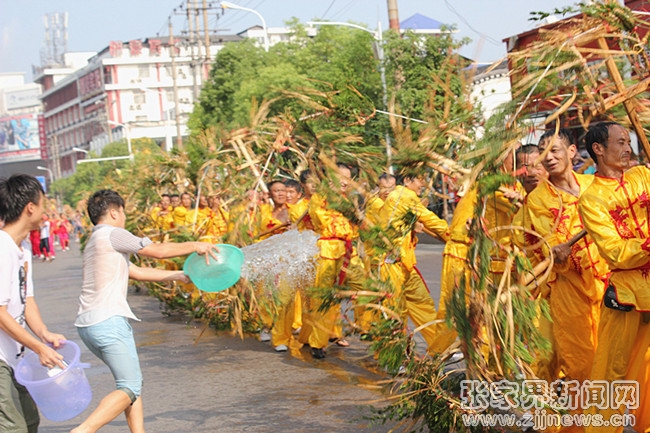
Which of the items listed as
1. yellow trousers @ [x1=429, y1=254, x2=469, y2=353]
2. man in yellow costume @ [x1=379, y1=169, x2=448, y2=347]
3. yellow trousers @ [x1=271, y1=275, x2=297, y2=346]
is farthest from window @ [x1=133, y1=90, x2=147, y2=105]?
yellow trousers @ [x1=429, y1=254, x2=469, y2=353]

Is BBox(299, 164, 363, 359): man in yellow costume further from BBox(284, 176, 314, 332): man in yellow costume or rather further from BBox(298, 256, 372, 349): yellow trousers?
BBox(284, 176, 314, 332): man in yellow costume

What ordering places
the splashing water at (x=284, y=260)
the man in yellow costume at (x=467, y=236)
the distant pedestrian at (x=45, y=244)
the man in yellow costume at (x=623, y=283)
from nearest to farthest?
the man in yellow costume at (x=467, y=236) → the man in yellow costume at (x=623, y=283) → the splashing water at (x=284, y=260) → the distant pedestrian at (x=45, y=244)

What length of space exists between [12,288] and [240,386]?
131 inches

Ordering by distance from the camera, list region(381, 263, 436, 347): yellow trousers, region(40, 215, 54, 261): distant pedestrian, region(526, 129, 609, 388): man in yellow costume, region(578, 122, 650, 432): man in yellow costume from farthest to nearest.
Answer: region(40, 215, 54, 261): distant pedestrian < region(381, 263, 436, 347): yellow trousers < region(526, 129, 609, 388): man in yellow costume < region(578, 122, 650, 432): man in yellow costume

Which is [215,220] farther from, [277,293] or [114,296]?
[114,296]

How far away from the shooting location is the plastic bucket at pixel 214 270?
5.56 meters

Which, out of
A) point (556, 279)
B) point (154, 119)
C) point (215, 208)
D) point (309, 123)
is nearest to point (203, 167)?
point (215, 208)

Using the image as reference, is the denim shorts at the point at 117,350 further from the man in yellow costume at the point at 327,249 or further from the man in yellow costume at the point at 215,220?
the man in yellow costume at the point at 215,220

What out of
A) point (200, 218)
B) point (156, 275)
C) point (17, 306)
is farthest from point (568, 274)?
point (200, 218)

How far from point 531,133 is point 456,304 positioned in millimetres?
883

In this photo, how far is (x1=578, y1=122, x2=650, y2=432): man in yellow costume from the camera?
459 cm

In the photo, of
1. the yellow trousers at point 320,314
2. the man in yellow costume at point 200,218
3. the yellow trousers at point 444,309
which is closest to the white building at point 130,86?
the man in yellow costume at point 200,218

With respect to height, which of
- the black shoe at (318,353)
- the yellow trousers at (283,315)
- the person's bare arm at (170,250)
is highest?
the person's bare arm at (170,250)

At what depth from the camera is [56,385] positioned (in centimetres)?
468
